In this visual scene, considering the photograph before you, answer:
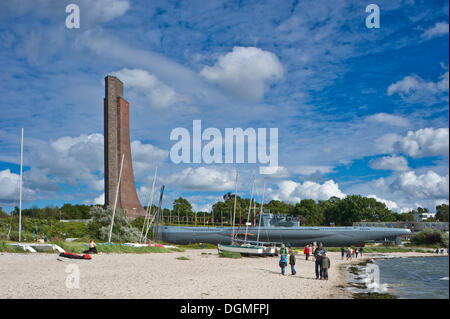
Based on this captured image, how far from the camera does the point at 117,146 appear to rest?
84062 millimetres

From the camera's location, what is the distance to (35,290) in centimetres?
1475

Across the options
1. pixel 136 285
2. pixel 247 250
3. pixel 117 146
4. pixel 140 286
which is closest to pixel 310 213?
pixel 117 146

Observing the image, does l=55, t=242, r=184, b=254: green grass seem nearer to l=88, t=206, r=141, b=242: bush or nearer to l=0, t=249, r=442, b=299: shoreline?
l=0, t=249, r=442, b=299: shoreline

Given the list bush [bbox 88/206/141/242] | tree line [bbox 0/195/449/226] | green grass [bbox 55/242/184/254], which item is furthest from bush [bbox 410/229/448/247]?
Answer: tree line [bbox 0/195/449/226]

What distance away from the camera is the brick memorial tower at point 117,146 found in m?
82.1

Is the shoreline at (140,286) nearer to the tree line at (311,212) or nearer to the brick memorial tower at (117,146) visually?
the brick memorial tower at (117,146)

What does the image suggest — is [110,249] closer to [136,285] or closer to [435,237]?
[136,285]

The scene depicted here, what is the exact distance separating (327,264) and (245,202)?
137 meters

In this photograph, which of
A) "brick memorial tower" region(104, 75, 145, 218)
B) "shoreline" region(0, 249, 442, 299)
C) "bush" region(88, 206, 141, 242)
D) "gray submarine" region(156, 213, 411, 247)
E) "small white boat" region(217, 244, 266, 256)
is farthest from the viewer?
"brick memorial tower" region(104, 75, 145, 218)

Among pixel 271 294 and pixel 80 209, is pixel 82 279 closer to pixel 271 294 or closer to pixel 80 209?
Result: pixel 271 294

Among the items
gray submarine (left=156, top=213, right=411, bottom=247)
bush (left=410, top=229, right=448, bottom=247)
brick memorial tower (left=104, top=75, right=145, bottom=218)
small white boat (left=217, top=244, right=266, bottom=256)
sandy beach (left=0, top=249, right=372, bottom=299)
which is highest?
brick memorial tower (left=104, top=75, right=145, bottom=218)

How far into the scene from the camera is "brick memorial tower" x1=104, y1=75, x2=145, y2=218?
269 ft
